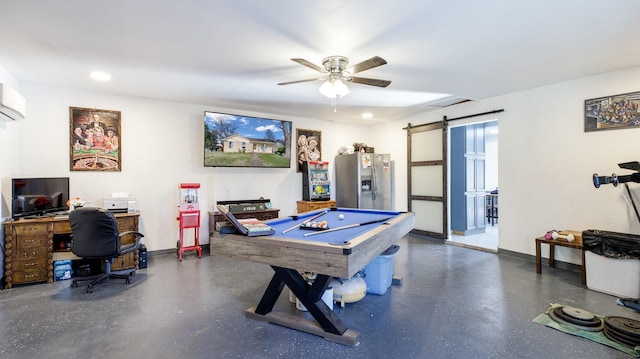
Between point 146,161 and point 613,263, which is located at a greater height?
point 146,161

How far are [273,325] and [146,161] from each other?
3.67m

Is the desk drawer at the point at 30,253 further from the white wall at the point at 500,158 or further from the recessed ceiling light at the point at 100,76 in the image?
the recessed ceiling light at the point at 100,76

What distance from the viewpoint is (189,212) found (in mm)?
4793

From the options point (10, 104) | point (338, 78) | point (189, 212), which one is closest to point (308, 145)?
point (189, 212)

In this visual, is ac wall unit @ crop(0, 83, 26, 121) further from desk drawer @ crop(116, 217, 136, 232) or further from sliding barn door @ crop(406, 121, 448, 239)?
sliding barn door @ crop(406, 121, 448, 239)

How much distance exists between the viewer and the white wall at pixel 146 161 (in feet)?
13.5

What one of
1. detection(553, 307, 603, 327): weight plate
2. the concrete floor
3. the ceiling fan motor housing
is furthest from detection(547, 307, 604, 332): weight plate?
the ceiling fan motor housing

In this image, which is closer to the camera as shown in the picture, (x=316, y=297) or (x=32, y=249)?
(x=316, y=297)

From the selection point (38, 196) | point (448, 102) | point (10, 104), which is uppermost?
point (448, 102)

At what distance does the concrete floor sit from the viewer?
2.24 m

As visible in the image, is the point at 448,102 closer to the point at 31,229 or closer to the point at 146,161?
the point at 146,161

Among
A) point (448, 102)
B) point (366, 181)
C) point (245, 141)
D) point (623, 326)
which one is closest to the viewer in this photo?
point (623, 326)

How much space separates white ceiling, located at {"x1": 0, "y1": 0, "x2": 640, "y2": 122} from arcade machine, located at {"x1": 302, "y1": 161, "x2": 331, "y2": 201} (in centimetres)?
216

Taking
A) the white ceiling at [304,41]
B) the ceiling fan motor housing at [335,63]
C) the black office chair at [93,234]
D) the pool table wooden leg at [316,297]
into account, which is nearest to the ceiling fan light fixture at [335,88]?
the ceiling fan motor housing at [335,63]
